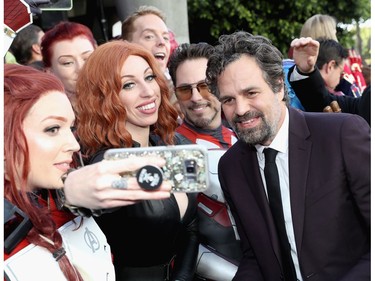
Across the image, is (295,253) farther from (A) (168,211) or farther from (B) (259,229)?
(A) (168,211)

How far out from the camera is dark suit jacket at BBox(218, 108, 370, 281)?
2494mm

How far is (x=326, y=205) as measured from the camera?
2.51m

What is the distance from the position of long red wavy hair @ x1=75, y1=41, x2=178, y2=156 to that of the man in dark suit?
45 cm

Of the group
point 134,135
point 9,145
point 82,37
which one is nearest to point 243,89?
point 134,135

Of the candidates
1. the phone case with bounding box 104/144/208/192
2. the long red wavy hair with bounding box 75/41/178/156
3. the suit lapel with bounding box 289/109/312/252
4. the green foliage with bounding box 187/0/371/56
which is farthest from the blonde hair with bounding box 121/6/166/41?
the green foliage with bounding box 187/0/371/56

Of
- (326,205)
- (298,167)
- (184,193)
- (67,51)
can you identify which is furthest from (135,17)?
(326,205)

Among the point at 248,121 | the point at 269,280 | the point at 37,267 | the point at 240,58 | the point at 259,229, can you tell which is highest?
the point at 240,58

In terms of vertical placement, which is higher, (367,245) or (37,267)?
(37,267)

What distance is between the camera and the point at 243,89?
271 centimetres

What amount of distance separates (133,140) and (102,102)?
237 mm

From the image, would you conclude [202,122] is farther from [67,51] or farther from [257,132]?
[67,51]

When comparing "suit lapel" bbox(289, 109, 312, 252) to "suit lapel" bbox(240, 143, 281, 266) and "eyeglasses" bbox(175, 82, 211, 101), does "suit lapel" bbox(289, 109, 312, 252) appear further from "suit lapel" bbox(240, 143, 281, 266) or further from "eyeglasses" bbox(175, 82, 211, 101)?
"eyeglasses" bbox(175, 82, 211, 101)

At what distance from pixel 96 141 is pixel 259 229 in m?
0.86

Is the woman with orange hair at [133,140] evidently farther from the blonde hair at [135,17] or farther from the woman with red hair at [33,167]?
the blonde hair at [135,17]
